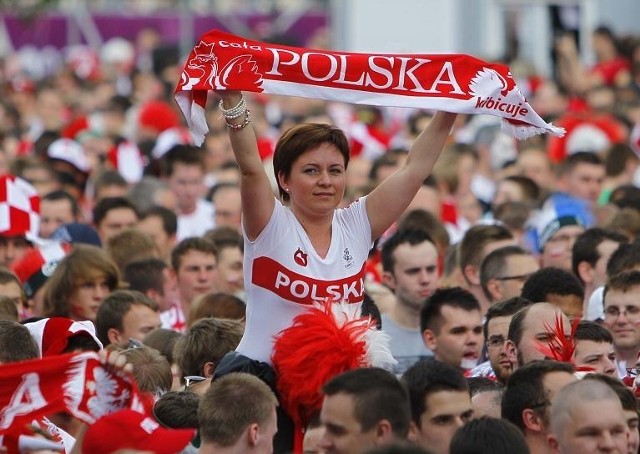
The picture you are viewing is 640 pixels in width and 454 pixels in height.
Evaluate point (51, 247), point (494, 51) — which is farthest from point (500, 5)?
point (51, 247)

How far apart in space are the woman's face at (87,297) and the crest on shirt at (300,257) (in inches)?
142

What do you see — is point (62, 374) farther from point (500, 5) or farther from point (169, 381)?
point (500, 5)

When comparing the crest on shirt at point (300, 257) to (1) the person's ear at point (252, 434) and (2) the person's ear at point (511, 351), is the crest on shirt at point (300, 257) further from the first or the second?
(2) the person's ear at point (511, 351)

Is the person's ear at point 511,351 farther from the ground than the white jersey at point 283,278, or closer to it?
farther from the ground

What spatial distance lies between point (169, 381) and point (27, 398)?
145 cm

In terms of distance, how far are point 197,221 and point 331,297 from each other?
8.27 metres

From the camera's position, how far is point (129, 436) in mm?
6316

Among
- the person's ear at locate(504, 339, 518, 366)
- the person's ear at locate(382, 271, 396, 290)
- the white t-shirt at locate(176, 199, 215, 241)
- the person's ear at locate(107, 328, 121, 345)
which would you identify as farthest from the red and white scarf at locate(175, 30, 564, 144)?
the white t-shirt at locate(176, 199, 215, 241)

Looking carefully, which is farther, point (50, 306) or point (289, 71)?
point (50, 306)

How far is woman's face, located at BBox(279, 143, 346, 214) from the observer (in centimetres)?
721

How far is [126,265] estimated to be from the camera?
11.7m

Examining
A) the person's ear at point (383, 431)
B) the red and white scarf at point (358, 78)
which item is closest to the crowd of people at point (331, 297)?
the person's ear at point (383, 431)

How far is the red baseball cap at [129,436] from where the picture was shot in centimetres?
629

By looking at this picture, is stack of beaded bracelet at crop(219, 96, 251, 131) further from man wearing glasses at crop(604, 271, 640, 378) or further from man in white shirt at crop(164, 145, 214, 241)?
man in white shirt at crop(164, 145, 214, 241)
